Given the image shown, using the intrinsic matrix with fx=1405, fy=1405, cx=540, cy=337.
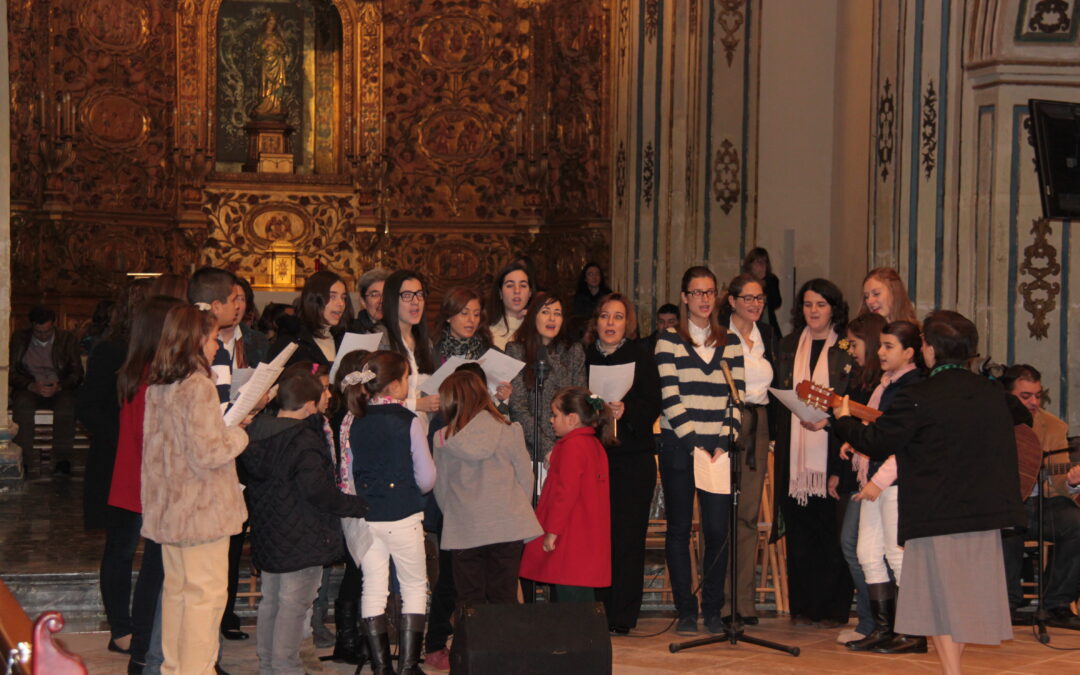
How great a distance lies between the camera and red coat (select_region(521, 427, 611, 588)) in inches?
250

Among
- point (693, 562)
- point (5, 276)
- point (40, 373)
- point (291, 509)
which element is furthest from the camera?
point (40, 373)

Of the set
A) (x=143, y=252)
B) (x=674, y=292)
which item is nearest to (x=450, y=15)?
(x=143, y=252)

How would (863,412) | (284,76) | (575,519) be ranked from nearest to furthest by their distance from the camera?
(863,412) < (575,519) < (284,76)

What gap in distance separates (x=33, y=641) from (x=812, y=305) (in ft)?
17.0

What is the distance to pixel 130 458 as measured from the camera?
586 cm

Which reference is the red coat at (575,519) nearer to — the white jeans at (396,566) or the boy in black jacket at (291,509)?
the white jeans at (396,566)

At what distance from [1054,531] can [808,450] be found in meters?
1.53

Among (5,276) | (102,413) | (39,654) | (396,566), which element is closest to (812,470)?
(396,566)

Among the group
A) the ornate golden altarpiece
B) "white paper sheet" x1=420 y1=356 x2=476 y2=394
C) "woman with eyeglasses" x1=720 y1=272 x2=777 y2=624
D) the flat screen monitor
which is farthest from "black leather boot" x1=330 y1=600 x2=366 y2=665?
the ornate golden altarpiece

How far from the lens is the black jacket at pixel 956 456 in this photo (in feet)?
17.5

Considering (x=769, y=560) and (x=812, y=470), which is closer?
(x=812, y=470)

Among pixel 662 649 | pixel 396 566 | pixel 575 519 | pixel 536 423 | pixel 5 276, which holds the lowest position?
pixel 662 649

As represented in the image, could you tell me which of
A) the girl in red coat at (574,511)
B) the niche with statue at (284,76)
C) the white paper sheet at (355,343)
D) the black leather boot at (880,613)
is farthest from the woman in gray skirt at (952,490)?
the niche with statue at (284,76)

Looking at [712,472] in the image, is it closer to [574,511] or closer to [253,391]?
[574,511]
